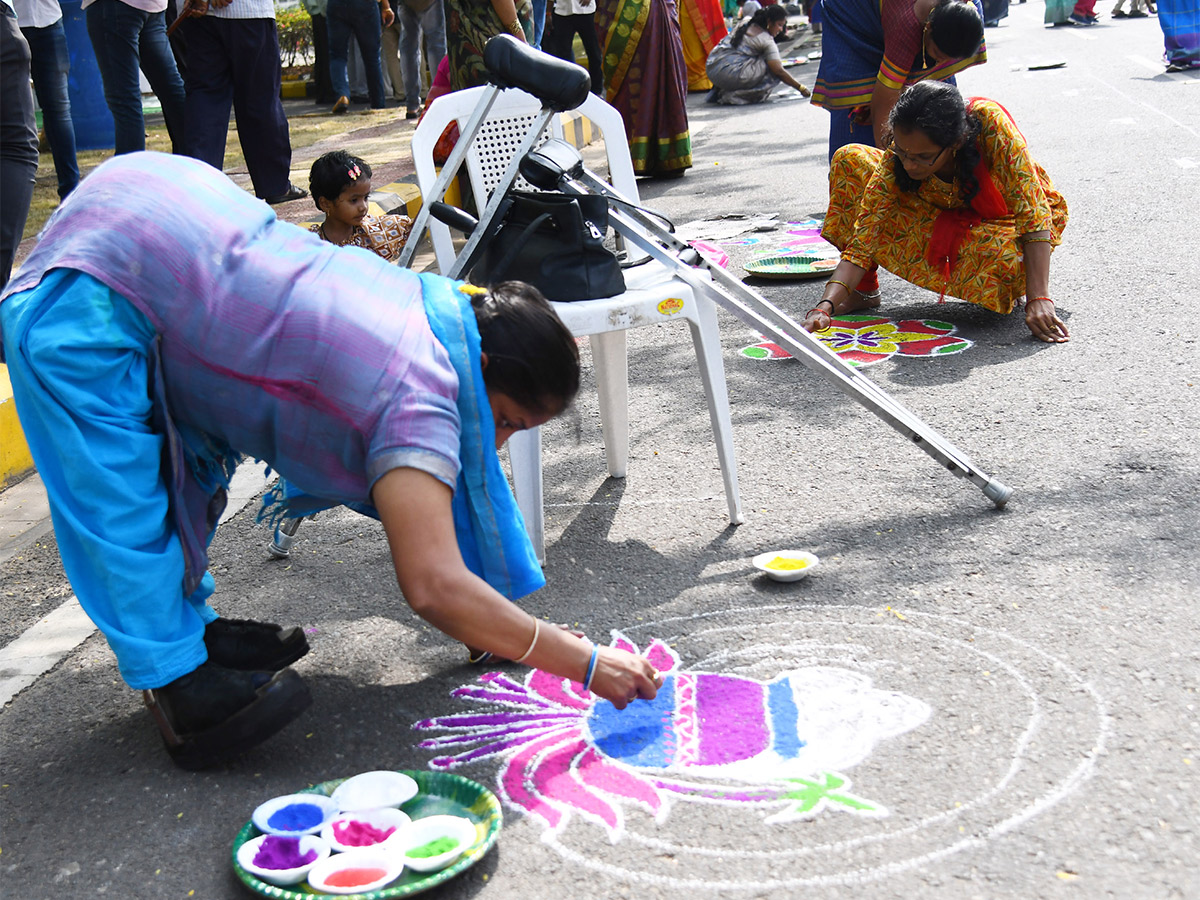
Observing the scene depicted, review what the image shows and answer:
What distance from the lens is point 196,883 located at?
1852 millimetres

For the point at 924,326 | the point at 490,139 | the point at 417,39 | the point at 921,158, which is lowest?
the point at 924,326

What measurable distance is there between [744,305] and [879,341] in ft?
5.26

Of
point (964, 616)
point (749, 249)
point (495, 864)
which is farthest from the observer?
point (749, 249)

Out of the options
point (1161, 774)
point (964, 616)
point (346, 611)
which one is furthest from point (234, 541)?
point (1161, 774)

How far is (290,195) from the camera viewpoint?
21.7ft

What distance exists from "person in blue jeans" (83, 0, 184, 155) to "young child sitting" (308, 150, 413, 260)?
54.7 inches

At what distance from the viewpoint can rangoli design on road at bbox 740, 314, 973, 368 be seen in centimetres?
416

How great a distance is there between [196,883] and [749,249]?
4.48m

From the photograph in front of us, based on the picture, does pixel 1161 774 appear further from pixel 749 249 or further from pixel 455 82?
pixel 455 82

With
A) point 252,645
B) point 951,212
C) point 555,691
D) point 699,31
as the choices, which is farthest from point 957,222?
point 699,31

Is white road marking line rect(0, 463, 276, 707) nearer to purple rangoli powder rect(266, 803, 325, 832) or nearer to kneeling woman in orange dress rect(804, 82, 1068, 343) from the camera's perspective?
purple rangoli powder rect(266, 803, 325, 832)

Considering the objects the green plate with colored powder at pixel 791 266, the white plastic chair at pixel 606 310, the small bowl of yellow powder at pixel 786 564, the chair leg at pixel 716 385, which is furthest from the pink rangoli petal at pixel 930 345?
the small bowl of yellow powder at pixel 786 564

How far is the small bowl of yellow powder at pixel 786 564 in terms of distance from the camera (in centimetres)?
261

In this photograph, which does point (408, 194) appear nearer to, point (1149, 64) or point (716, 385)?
point (716, 385)
